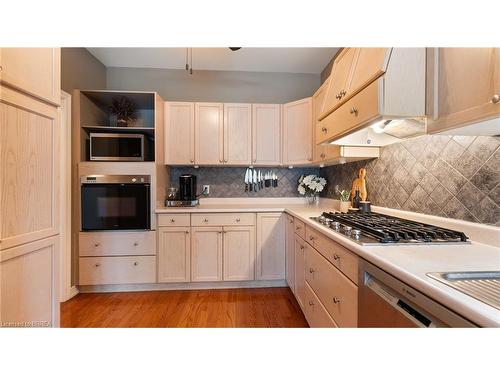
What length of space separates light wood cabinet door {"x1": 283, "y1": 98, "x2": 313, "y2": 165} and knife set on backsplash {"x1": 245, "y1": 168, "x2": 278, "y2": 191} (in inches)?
13.1

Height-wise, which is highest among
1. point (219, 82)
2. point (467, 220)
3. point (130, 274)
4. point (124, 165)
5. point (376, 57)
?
point (219, 82)

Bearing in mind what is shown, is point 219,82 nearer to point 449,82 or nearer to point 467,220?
point 449,82

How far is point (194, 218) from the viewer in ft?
8.25

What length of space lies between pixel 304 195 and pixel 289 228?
2.65 feet

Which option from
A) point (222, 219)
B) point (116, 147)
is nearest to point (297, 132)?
point (222, 219)

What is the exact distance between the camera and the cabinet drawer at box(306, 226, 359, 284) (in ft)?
3.53

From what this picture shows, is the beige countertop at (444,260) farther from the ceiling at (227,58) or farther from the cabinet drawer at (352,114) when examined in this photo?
the ceiling at (227,58)

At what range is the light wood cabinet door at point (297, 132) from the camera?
267 cm

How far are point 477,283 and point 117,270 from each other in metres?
2.82

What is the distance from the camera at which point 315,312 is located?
1.60 m

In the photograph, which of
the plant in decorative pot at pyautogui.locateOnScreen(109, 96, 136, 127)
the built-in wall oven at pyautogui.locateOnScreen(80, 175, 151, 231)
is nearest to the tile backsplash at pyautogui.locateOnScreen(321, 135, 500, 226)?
the built-in wall oven at pyautogui.locateOnScreen(80, 175, 151, 231)

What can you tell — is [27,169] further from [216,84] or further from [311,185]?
[311,185]
